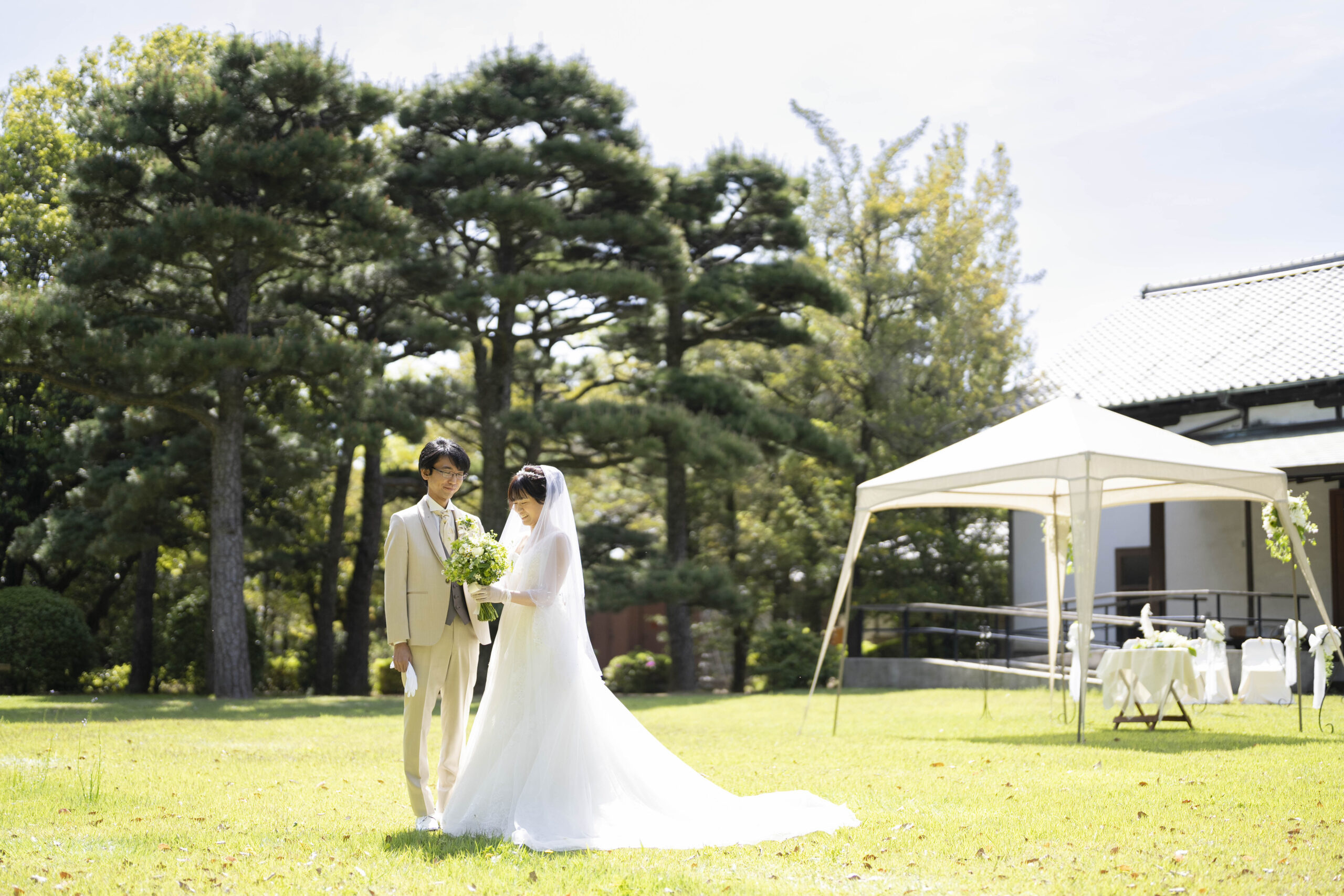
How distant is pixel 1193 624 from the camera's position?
15.1 meters

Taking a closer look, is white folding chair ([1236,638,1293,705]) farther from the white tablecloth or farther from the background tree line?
the background tree line

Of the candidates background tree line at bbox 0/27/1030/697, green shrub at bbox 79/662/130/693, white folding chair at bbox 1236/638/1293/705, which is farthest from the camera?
green shrub at bbox 79/662/130/693

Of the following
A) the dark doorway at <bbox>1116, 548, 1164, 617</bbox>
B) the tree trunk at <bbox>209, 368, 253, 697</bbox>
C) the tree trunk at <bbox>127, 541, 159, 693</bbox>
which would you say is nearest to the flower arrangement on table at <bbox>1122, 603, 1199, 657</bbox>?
the dark doorway at <bbox>1116, 548, 1164, 617</bbox>

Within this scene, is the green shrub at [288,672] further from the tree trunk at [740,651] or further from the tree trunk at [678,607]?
the tree trunk at [740,651]

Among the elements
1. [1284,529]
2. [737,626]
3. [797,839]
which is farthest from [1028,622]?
[797,839]

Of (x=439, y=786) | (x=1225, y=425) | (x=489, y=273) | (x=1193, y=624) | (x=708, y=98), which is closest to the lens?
(x=439, y=786)

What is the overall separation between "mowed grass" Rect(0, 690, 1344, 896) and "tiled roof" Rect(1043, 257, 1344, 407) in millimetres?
7152

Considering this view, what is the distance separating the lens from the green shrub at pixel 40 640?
18516 millimetres

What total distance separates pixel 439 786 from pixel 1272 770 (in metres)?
5.59

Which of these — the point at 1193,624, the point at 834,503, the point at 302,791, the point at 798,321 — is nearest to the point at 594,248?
the point at 798,321

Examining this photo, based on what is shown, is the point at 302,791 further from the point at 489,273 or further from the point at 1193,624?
the point at 489,273

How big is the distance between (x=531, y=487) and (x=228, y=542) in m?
12.4

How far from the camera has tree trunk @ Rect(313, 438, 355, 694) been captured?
2203cm

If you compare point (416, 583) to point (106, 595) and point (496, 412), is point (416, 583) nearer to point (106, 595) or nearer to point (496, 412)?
point (496, 412)
